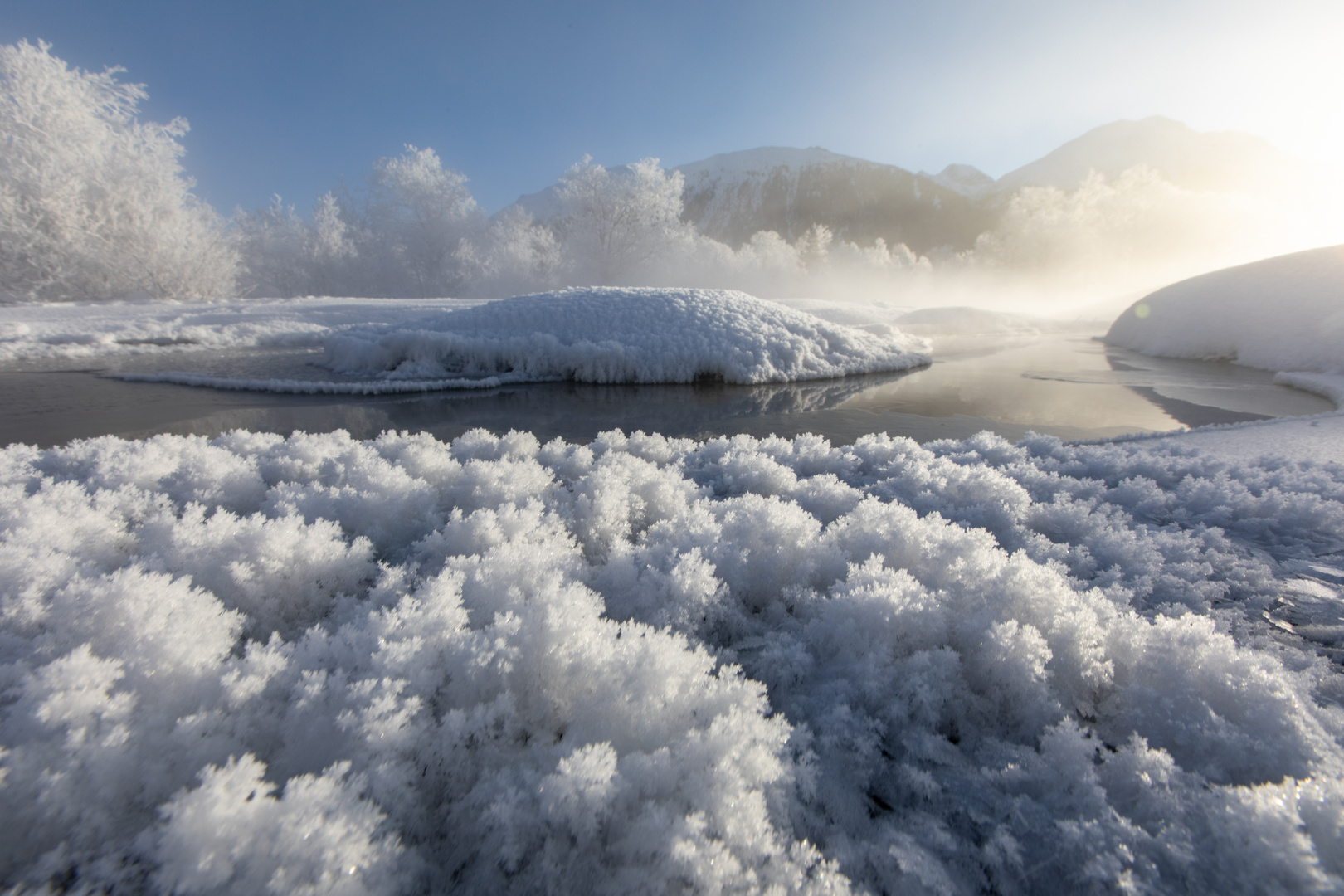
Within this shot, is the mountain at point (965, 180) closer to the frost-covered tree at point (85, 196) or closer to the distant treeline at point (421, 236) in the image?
the distant treeline at point (421, 236)

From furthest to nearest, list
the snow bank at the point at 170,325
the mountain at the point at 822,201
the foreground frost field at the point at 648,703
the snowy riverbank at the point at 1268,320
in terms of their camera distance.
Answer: the mountain at the point at 822,201
the snow bank at the point at 170,325
the snowy riverbank at the point at 1268,320
the foreground frost field at the point at 648,703

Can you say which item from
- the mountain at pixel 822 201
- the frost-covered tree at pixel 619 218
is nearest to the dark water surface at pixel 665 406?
the frost-covered tree at pixel 619 218

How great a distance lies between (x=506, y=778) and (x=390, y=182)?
97.9ft

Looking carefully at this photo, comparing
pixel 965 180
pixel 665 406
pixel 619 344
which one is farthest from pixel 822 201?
pixel 665 406

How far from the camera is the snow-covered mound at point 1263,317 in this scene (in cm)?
668

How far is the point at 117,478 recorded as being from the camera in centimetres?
203

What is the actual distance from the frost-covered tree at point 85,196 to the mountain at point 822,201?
260ft

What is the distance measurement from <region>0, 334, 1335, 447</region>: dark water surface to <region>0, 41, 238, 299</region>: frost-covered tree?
1392 centimetres

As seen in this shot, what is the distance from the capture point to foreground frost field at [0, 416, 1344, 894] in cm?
74

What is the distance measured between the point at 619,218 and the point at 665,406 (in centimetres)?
2169

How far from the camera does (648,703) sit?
3.07 ft

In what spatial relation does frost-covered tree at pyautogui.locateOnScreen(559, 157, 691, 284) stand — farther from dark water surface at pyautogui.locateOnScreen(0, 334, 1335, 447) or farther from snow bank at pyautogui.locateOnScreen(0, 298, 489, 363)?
dark water surface at pyautogui.locateOnScreen(0, 334, 1335, 447)

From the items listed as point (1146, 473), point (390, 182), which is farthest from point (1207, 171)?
point (1146, 473)

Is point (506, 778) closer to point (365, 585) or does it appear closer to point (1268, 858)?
point (365, 585)
